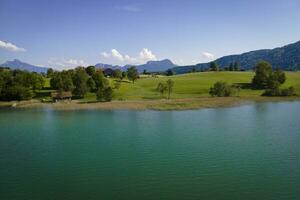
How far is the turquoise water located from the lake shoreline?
26415 mm

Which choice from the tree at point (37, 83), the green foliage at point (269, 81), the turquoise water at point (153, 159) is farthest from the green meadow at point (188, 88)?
the turquoise water at point (153, 159)

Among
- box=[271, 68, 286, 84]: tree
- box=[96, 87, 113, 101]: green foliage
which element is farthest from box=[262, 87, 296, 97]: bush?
box=[96, 87, 113, 101]: green foliage

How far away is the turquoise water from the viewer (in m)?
29.4

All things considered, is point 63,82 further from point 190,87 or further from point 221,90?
point 221,90

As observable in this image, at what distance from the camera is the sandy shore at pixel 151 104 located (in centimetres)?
9574

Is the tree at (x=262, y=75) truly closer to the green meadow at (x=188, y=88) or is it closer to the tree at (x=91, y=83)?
the green meadow at (x=188, y=88)

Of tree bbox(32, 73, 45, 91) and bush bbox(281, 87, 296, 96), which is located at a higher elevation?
tree bbox(32, 73, 45, 91)

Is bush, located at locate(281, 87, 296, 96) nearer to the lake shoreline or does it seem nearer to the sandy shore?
the lake shoreline

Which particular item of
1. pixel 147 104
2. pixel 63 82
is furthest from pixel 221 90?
pixel 63 82

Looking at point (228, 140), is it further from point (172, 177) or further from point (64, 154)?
point (64, 154)

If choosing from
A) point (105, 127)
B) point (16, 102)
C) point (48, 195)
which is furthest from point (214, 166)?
point (16, 102)

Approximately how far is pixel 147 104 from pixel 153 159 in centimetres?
6231

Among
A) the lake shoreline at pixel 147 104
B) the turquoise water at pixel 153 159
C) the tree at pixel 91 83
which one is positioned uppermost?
the tree at pixel 91 83

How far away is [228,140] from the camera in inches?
1918
